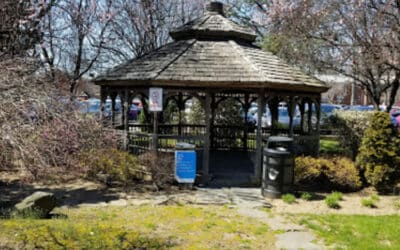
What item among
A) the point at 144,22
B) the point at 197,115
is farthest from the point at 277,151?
the point at 144,22

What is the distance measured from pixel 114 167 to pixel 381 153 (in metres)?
6.75

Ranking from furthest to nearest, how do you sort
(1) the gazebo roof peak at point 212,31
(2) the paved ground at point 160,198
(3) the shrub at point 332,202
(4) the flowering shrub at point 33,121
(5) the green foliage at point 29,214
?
1. (1) the gazebo roof peak at point 212,31
2. (3) the shrub at point 332,202
3. (2) the paved ground at point 160,198
4. (5) the green foliage at point 29,214
5. (4) the flowering shrub at point 33,121

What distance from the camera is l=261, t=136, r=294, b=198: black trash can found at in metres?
9.88

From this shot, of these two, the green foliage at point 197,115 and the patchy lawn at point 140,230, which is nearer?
the patchy lawn at point 140,230

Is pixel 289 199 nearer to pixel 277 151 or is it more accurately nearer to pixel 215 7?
pixel 277 151

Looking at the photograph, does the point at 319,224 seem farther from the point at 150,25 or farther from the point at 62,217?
the point at 150,25

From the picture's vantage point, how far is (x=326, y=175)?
10.8 m

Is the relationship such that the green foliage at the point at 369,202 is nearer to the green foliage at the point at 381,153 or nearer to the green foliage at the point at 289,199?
the green foliage at the point at 381,153

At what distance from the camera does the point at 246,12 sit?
77.5 feet

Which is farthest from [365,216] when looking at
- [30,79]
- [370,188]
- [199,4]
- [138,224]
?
[199,4]

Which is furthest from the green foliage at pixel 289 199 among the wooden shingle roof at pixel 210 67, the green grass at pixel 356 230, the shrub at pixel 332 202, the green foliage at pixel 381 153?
the wooden shingle roof at pixel 210 67

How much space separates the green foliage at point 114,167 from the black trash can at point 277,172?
3122 mm

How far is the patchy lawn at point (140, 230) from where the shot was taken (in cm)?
598

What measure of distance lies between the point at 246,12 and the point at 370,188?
49.3 ft
